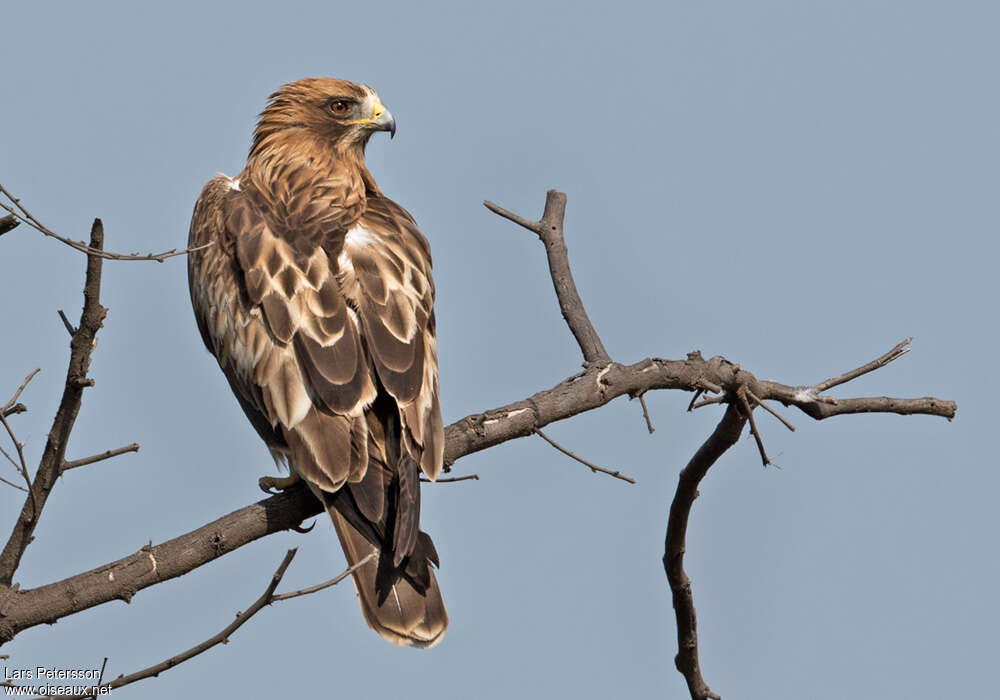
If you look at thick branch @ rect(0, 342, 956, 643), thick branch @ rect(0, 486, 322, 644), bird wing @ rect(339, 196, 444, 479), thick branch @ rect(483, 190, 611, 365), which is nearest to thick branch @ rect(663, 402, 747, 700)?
thick branch @ rect(0, 342, 956, 643)

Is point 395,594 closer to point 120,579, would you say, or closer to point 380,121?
point 120,579

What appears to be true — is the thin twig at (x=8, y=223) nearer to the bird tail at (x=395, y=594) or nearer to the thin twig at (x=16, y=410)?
the thin twig at (x=16, y=410)

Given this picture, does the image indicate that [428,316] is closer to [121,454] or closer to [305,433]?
[305,433]

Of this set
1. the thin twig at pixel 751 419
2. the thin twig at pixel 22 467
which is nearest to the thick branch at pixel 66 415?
the thin twig at pixel 22 467

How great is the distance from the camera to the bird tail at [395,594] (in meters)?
4.76

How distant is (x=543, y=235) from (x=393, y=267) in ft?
2.82

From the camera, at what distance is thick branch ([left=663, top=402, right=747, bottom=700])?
518 cm

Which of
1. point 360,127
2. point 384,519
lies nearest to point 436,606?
point 384,519

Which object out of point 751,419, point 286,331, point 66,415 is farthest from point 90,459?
point 751,419

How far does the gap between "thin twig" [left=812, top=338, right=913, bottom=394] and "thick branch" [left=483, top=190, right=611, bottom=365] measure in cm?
92

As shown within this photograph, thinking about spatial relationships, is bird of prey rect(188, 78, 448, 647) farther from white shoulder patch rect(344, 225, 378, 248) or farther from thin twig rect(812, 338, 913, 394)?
thin twig rect(812, 338, 913, 394)

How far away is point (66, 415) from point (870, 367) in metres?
3.08

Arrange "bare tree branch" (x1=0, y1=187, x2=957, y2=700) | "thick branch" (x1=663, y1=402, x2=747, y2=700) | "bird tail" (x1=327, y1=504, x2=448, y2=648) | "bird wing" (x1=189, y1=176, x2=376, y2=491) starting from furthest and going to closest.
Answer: "thick branch" (x1=663, y1=402, x2=747, y2=700) → "bird wing" (x1=189, y1=176, x2=376, y2=491) → "bird tail" (x1=327, y1=504, x2=448, y2=648) → "bare tree branch" (x1=0, y1=187, x2=957, y2=700)

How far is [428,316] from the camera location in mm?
5559
